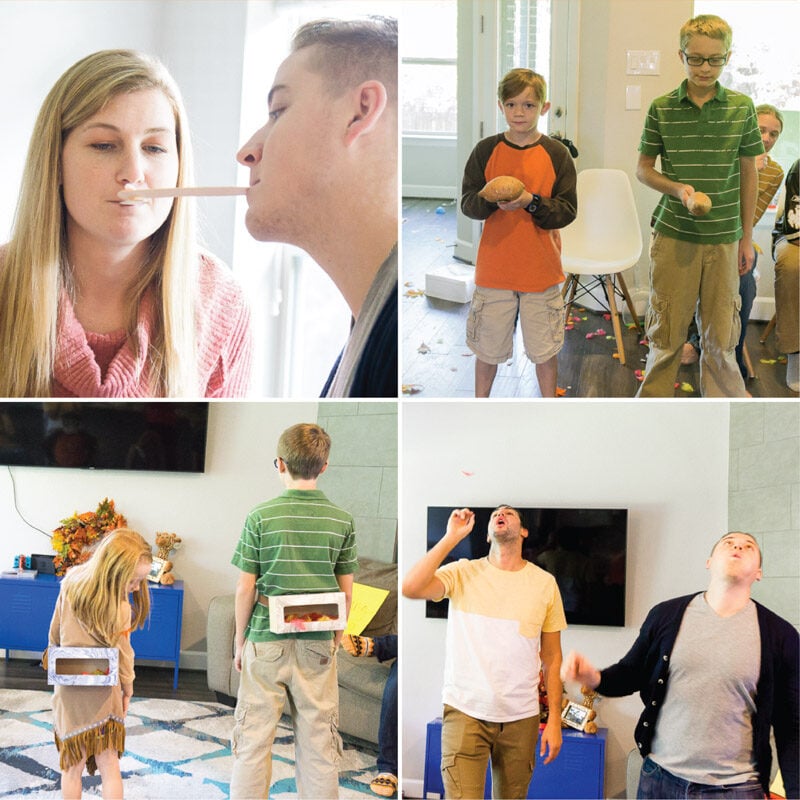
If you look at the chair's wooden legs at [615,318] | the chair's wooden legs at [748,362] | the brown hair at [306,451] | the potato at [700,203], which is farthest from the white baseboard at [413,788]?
the potato at [700,203]

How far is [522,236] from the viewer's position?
8.30 feet

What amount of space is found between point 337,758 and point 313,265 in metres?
1.29

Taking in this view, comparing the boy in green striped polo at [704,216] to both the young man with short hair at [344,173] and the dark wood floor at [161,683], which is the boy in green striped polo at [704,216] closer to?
the young man with short hair at [344,173]

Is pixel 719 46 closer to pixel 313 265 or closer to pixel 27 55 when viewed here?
pixel 313 265

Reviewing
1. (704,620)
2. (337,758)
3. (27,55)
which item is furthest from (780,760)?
(27,55)

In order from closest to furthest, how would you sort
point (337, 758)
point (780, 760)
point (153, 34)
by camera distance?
point (780, 760), point (337, 758), point (153, 34)

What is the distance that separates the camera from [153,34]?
106 inches

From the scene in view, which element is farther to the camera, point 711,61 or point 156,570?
point 156,570

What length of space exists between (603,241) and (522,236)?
0.25 metres

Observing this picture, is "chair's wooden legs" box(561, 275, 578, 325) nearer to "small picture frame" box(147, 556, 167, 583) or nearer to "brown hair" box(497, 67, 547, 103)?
"brown hair" box(497, 67, 547, 103)

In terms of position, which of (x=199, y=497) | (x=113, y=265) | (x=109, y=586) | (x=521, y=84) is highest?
(x=521, y=84)

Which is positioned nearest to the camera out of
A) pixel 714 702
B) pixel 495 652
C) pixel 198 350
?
pixel 714 702

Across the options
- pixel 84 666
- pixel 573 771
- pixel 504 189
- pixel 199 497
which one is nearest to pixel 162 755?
pixel 84 666

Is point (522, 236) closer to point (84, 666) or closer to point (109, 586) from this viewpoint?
point (109, 586)
